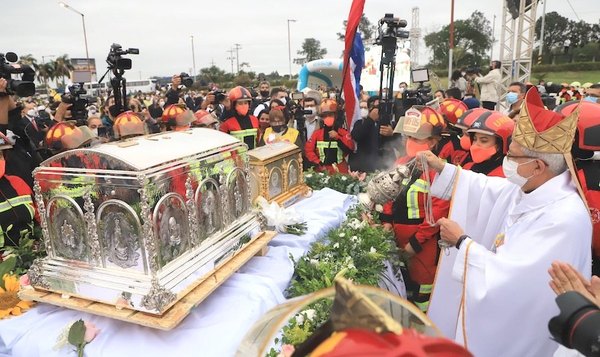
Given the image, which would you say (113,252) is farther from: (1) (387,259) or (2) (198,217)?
(1) (387,259)

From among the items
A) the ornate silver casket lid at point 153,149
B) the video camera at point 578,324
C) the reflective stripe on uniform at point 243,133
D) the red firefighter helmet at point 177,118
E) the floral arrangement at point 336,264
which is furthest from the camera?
the reflective stripe on uniform at point 243,133

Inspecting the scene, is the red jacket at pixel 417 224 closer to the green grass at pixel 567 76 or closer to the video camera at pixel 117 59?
the video camera at pixel 117 59

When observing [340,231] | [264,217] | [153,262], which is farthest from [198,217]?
[340,231]

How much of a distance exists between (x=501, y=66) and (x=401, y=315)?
1433 centimetres

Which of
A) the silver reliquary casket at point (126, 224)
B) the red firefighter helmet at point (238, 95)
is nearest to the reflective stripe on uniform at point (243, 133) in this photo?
the red firefighter helmet at point (238, 95)

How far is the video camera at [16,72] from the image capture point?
2975 millimetres

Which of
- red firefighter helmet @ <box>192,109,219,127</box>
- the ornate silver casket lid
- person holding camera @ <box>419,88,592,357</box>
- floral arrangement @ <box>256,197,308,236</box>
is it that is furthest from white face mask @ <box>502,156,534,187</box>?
red firefighter helmet @ <box>192,109,219,127</box>

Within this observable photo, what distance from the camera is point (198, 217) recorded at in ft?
7.28

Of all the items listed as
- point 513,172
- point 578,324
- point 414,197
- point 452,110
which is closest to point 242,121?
point 452,110

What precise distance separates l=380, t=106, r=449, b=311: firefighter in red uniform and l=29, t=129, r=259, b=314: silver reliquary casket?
5.56 feet

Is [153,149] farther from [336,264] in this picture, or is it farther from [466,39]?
[466,39]

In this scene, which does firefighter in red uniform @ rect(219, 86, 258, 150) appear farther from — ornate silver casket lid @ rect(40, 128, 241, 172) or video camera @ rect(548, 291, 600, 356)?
video camera @ rect(548, 291, 600, 356)

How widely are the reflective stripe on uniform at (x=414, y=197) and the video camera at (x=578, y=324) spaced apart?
1.99 meters

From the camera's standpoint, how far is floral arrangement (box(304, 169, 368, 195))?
427 centimetres
